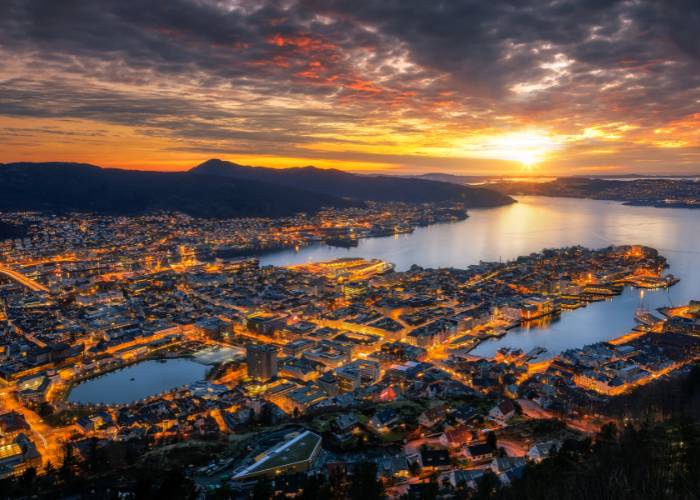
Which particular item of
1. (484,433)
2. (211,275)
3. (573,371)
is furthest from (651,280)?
(211,275)

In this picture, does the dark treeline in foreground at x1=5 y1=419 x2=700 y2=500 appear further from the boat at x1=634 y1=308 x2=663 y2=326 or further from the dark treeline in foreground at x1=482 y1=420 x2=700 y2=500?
the boat at x1=634 y1=308 x2=663 y2=326

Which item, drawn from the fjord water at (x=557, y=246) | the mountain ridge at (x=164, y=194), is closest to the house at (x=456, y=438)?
the fjord water at (x=557, y=246)

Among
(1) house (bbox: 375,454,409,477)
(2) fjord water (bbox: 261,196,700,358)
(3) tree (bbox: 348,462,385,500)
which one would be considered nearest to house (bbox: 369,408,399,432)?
(1) house (bbox: 375,454,409,477)

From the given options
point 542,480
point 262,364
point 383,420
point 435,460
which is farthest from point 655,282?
point 542,480

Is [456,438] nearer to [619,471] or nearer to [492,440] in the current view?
[492,440]

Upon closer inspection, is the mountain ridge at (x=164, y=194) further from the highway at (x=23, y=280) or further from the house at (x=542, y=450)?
the house at (x=542, y=450)

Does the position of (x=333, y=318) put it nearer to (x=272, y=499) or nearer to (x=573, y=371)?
(x=573, y=371)
